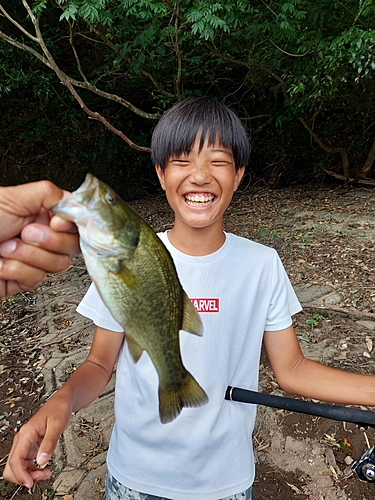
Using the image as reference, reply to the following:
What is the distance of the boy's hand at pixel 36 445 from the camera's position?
1.18 m

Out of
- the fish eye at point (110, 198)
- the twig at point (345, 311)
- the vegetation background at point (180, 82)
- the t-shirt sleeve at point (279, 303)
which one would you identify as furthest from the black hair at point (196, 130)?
the vegetation background at point (180, 82)

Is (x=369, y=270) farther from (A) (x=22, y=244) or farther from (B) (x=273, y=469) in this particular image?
(A) (x=22, y=244)

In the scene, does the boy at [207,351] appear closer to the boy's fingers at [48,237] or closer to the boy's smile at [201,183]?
the boy's smile at [201,183]

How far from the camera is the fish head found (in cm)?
96

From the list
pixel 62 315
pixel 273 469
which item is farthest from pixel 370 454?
pixel 62 315

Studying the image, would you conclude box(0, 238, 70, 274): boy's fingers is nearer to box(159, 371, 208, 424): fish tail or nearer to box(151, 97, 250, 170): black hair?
box(159, 371, 208, 424): fish tail

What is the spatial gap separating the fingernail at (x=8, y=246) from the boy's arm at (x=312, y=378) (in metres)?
1.09

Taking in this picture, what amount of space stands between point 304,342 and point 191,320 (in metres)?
2.74

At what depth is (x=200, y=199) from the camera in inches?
63.1

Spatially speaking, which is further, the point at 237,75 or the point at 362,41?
the point at 237,75

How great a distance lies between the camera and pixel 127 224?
1.01 m

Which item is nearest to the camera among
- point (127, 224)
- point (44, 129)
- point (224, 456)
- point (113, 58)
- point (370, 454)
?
point (127, 224)

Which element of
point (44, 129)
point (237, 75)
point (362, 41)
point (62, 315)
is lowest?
point (62, 315)

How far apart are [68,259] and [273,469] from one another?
2148mm
